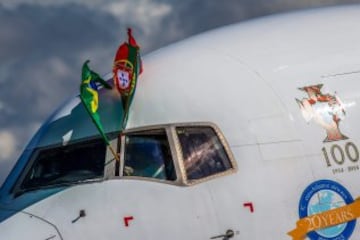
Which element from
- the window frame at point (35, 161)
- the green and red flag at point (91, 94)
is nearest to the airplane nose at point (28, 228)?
the window frame at point (35, 161)

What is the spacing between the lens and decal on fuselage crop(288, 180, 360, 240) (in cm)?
880

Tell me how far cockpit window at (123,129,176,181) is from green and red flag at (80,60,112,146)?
0.37 meters

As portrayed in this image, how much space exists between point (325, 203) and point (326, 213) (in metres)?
0.13

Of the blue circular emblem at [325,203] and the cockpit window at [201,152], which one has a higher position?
the cockpit window at [201,152]

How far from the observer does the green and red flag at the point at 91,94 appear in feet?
30.7

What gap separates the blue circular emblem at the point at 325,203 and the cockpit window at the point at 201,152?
3.64 feet

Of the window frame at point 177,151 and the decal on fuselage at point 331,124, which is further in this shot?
the decal on fuselage at point 331,124

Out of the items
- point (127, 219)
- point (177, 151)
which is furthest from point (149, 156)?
point (127, 219)

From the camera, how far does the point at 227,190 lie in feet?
28.7

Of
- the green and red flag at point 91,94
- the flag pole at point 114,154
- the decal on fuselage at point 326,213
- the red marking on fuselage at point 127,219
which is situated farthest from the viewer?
the green and red flag at point 91,94

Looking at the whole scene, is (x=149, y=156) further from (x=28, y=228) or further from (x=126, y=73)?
(x=28, y=228)

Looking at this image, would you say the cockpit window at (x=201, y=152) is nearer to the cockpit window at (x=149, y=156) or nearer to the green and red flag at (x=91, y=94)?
the cockpit window at (x=149, y=156)

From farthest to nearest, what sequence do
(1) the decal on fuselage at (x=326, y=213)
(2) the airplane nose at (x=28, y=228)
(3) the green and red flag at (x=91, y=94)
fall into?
(3) the green and red flag at (x=91, y=94)
(1) the decal on fuselage at (x=326, y=213)
(2) the airplane nose at (x=28, y=228)

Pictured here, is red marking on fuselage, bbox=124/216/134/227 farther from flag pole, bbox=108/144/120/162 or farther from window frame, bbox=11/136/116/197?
flag pole, bbox=108/144/120/162
